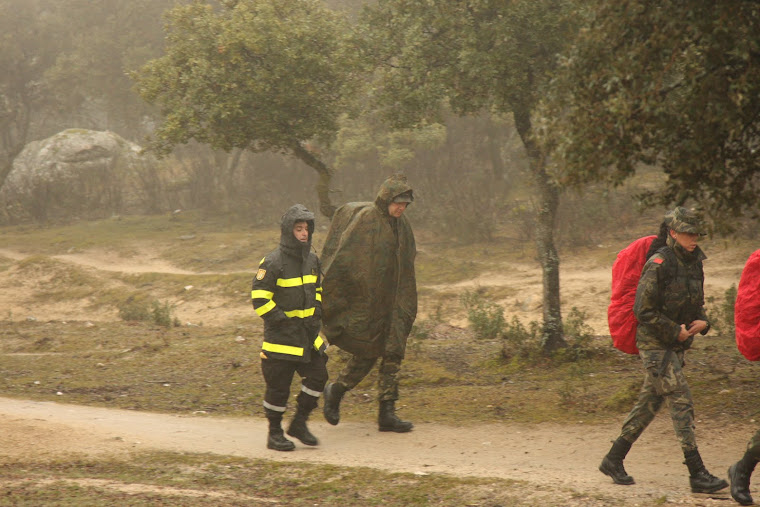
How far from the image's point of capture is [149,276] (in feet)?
66.7

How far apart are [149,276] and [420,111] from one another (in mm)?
11576

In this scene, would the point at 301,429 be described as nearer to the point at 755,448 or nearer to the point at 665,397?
the point at 665,397

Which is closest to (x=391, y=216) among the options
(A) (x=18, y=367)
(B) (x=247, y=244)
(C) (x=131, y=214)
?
(A) (x=18, y=367)

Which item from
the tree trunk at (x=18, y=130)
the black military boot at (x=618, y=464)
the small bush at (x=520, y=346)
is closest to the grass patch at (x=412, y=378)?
the small bush at (x=520, y=346)

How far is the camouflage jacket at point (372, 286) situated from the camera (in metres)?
7.49

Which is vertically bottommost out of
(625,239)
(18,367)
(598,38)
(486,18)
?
(18,367)

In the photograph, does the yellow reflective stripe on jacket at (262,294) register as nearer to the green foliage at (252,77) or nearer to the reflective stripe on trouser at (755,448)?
the reflective stripe on trouser at (755,448)

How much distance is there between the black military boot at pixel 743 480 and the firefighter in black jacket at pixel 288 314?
3340mm

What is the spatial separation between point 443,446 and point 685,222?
289 centimetres

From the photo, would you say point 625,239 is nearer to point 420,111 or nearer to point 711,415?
point 420,111

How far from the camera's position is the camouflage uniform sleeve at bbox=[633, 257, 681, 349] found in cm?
551

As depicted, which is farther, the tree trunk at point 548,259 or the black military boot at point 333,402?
the tree trunk at point 548,259

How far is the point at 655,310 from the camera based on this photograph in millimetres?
5543

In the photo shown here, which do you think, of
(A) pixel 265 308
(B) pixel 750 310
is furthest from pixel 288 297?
(B) pixel 750 310
